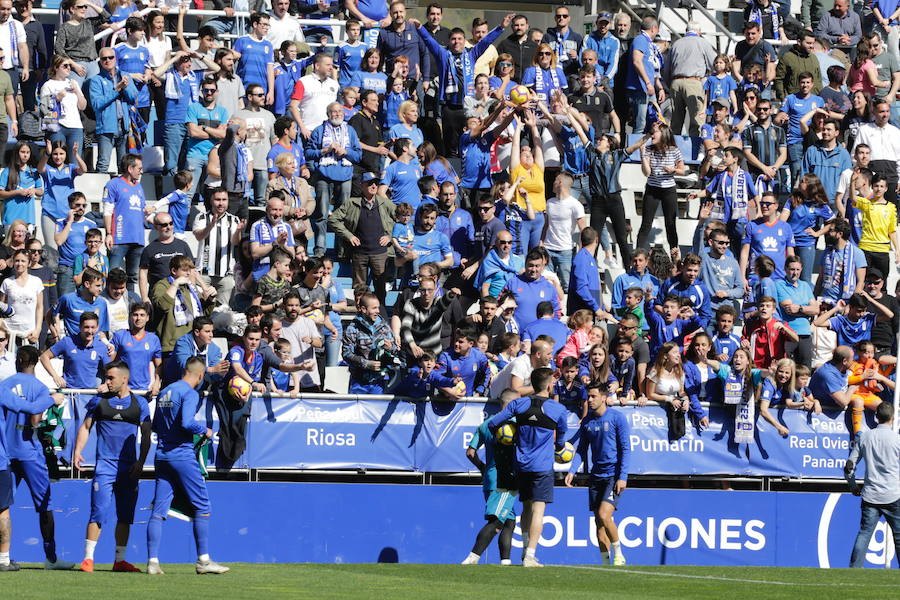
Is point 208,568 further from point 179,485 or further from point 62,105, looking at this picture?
point 62,105

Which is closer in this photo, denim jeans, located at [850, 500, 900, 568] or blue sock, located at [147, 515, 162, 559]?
blue sock, located at [147, 515, 162, 559]

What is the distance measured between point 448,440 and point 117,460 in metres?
4.21

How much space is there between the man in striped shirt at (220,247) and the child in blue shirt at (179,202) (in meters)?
0.35

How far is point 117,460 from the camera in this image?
48.4 ft

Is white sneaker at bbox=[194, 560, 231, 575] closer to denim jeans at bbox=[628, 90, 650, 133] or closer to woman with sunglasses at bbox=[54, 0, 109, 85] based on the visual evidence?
woman with sunglasses at bbox=[54, 0, 109, 85]

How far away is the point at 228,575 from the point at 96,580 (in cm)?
125

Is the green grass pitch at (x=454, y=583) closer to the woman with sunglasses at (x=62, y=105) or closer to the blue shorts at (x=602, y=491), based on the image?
the blue shorts at (x=602, y=491)

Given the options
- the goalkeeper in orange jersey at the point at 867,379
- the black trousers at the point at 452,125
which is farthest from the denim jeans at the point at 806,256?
the black trousers at the point at 452,125

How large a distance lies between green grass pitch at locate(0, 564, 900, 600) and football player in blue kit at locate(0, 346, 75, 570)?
0.42 m

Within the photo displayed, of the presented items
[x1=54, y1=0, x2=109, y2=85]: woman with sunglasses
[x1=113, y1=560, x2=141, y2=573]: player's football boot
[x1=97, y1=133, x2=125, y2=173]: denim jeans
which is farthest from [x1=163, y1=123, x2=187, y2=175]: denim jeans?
[x1=113, y1=560, x2=141, y2=573]: player's football boot

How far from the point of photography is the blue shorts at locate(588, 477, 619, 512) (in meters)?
16.6

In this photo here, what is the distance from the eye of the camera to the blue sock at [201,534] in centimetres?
1412

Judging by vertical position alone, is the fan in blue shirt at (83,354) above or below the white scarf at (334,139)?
Result: below

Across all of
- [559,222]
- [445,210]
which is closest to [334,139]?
[445,210]
